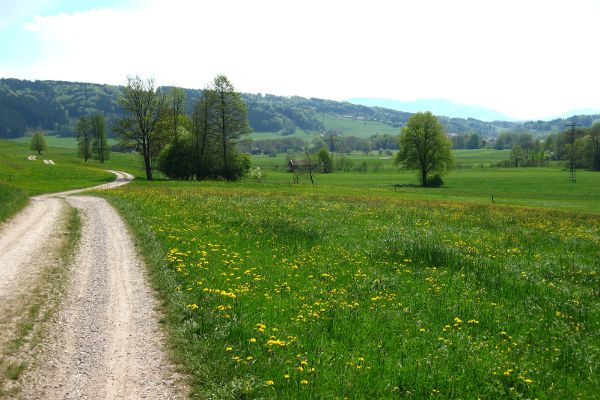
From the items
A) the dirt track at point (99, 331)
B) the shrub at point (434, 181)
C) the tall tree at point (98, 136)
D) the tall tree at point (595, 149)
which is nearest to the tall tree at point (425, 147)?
the shrub at point (434, 181)

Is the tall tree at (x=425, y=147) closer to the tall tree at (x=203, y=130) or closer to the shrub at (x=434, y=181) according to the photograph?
the shrub at (x=434, y=181)

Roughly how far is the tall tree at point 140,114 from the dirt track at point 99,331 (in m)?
52.6

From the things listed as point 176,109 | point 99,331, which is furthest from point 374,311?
point 176,109

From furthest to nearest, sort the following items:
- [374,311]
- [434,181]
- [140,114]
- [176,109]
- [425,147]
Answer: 1. [434,181]
2. [425,147]
3. [176,109]
4. [140,114]
5. [374,311]

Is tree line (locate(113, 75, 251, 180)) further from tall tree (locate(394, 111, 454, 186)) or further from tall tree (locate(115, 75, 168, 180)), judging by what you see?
tall tree (locate(394, 111, 454, 186))

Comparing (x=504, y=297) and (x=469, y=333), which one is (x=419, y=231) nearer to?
(x=504, y=297)

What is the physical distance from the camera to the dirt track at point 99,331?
A: 736 centimetres

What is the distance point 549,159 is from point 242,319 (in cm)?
19640

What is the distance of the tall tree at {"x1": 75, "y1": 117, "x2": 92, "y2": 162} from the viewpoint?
122562 mm

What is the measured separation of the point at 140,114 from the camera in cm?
6812

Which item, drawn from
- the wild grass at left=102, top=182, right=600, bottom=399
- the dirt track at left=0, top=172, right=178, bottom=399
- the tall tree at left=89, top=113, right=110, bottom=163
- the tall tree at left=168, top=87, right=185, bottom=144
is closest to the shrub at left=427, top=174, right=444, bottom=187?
the tall tree at left=168, top=87, right=185, bottom=144

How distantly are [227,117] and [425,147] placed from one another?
47.2 metres

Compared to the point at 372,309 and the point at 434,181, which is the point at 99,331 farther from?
the point at 434,181

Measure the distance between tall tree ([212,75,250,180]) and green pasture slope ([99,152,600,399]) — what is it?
1875 inches
